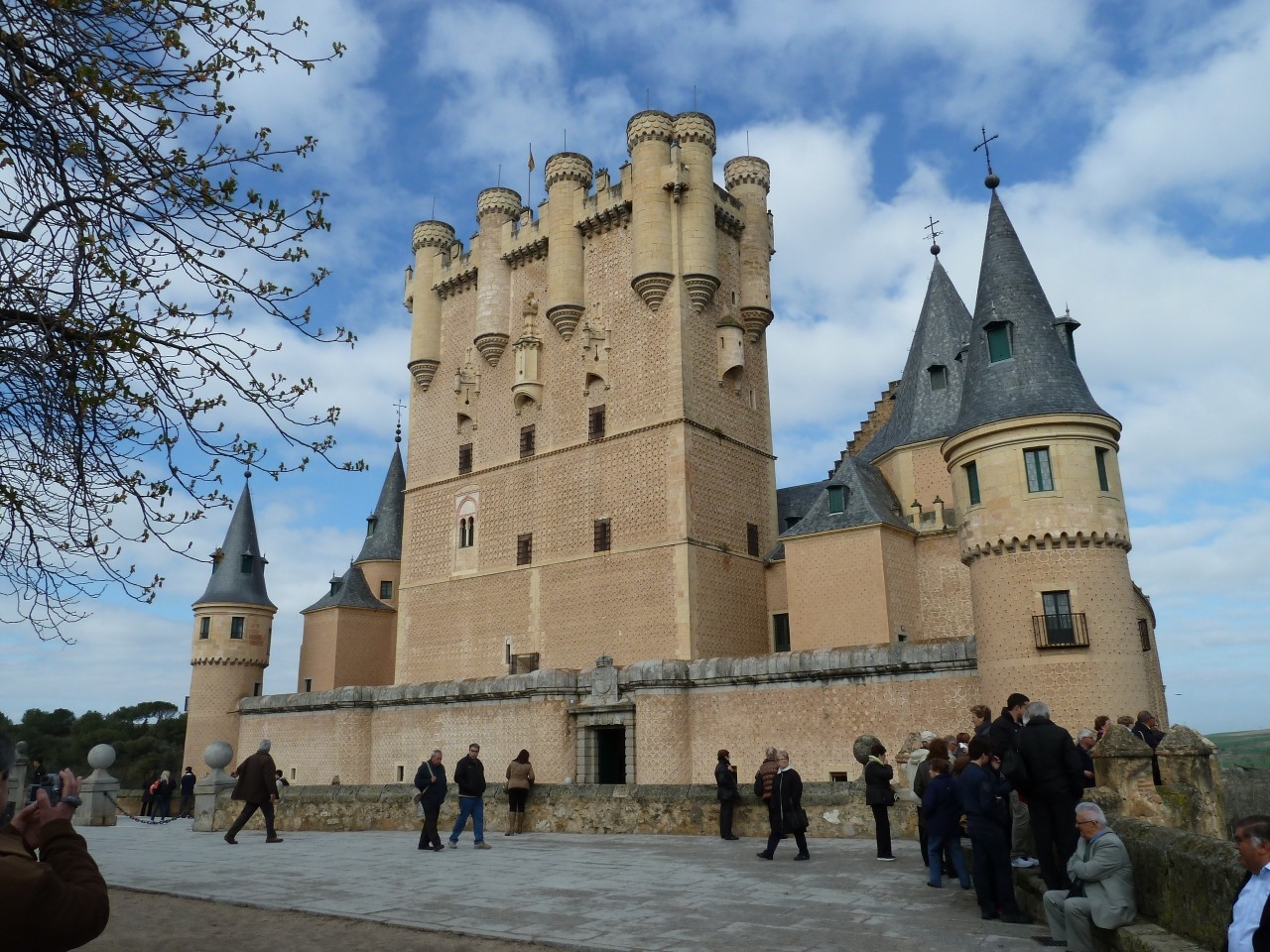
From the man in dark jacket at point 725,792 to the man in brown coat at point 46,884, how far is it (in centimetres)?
994

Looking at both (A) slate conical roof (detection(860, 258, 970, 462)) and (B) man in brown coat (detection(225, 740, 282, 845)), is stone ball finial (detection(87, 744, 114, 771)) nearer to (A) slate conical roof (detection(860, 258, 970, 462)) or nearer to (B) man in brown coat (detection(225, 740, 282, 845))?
(B) man in brown coat (detection(225, 740, 282, 845))

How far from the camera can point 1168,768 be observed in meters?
8.91

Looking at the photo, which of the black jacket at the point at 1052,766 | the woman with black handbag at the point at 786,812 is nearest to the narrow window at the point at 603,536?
the woman with black handbag at the point at 786,812

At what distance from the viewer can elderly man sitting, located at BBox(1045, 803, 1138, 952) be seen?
5.15 metres

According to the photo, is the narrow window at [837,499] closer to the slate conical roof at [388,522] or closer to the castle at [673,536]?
the castle at [673,536]

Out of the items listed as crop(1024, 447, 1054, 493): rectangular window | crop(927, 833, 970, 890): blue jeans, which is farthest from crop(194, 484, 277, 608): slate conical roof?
crop(927, 833, 970, 890): blue jeans

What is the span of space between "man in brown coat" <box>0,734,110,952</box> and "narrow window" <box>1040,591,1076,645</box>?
602 inches

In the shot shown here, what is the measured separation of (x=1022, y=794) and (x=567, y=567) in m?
21.8

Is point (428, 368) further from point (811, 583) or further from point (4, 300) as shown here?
point (4, 300)

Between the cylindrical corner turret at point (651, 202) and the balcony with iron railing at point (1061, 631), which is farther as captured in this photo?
the cylindrical corner turret at point (651, 202)

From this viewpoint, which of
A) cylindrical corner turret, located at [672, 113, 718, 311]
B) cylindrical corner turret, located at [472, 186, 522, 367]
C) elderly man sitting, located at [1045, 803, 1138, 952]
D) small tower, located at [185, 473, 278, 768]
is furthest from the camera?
small tower, located at [185, 473, 278, 768]

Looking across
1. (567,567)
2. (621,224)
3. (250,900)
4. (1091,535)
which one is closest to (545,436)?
(567,567)

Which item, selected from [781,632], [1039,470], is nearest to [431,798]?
[1039,470]

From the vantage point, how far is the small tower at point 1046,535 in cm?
1528
